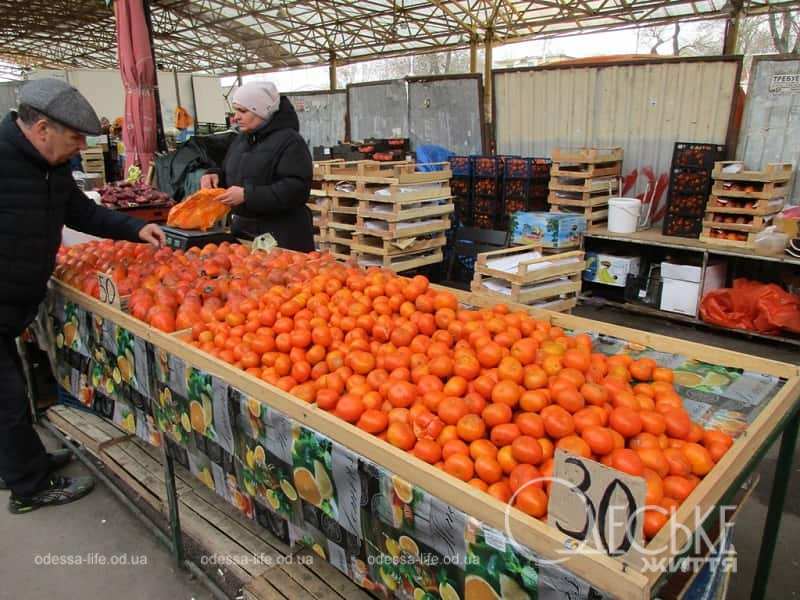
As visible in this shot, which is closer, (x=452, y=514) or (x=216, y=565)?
(x=452, y=514)

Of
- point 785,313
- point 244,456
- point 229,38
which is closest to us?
point 244,456

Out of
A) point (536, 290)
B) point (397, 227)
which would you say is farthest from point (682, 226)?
point (397, 227)

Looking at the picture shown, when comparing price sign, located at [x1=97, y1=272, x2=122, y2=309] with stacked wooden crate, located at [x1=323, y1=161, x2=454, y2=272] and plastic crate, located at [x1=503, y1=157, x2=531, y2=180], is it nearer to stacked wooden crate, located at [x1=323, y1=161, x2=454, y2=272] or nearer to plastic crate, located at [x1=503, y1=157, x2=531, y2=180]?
stacked wooden crate, located at [x1=323, y1=161, x2=454, y2=272]

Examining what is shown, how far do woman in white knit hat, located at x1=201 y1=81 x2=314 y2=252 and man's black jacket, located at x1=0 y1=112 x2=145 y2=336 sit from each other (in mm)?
998

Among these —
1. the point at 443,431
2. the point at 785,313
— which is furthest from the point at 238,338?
the point at 785,313

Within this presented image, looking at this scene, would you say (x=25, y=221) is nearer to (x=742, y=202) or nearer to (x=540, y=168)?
(x=540, y=168)

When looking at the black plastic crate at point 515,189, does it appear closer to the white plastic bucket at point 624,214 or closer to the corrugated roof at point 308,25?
the white plastic bucket at point 624,214

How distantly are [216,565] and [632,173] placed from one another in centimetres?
636

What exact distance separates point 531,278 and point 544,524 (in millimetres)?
3039

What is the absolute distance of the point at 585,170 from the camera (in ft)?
21.7

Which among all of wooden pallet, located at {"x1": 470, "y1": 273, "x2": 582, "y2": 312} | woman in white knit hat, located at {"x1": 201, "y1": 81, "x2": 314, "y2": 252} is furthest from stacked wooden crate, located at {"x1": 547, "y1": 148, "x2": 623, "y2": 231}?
woman in white knit hat, located at {"x1": 201, "y1": 81, "x2": 314, "y2": 252}

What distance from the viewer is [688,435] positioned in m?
1.58

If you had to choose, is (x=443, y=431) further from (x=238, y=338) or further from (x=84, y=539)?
(x=84, y=539)

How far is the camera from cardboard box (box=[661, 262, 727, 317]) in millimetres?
5965
